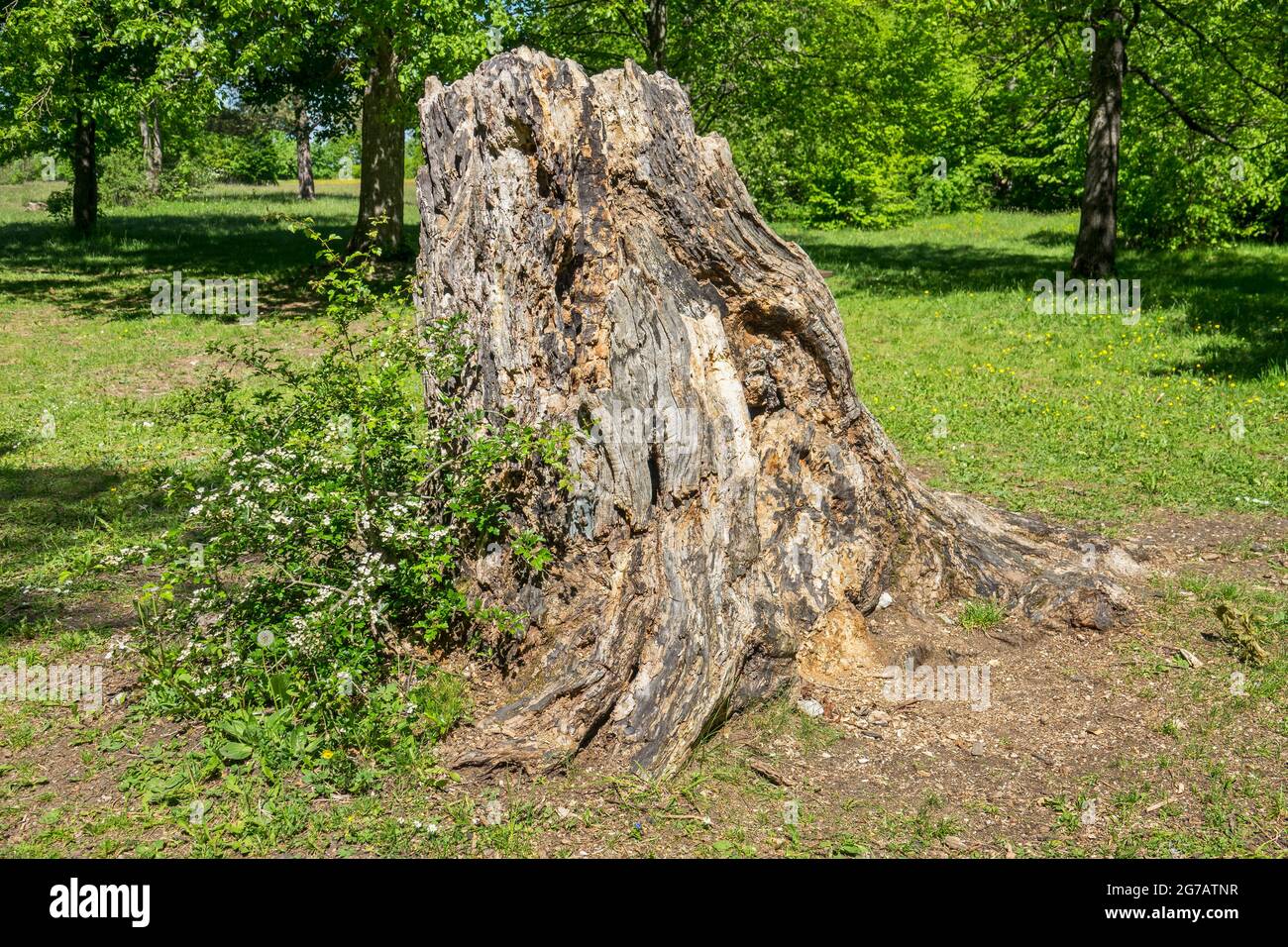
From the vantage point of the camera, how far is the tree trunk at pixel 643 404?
4.94 m

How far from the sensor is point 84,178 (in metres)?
24.0

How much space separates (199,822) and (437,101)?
3.58 metres

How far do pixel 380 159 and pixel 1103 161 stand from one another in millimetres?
11697

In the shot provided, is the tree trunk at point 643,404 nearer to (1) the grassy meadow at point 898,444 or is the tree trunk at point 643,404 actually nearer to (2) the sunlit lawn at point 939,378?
(1) the grassy meadow at point 898,444

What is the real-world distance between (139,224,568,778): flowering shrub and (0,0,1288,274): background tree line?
964 centimetres

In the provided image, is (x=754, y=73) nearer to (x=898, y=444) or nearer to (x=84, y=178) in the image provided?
(x=898, y=444)

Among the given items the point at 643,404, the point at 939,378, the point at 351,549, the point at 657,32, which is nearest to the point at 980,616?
the point at 643,404

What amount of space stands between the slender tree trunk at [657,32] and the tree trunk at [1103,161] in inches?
251

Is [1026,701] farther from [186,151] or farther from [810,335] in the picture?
[186,151]

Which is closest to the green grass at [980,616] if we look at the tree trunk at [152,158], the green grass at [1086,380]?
the green grass at [1086,380]

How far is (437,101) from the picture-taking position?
5.63 m

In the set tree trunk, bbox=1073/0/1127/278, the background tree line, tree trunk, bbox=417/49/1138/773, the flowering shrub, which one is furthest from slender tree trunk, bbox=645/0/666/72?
the flowering shrub

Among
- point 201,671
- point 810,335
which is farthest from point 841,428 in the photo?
point 201,671

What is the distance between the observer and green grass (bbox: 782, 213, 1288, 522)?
8773 mm
